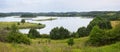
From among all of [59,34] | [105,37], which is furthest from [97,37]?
[59,34]

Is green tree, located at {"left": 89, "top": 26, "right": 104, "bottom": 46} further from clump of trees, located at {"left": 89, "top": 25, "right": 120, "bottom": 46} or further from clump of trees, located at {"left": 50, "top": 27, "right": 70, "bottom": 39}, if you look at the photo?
clump of trees, located at {"left": 50, "top": 27, "right": 70, "bottom": 39}

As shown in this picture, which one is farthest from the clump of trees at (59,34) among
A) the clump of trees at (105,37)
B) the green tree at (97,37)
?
the clump of trees at (105,37)

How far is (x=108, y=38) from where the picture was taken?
29.2 m

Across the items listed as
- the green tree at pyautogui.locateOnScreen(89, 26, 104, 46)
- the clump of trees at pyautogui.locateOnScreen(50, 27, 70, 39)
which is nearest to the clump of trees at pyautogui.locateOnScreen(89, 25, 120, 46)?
the green tree at pyautogui.locateOnScreen(89, 26, 104, 46)

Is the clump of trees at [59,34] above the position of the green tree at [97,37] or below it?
below

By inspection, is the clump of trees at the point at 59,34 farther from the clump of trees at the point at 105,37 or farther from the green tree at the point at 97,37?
the clump of trees at the point at 105,37

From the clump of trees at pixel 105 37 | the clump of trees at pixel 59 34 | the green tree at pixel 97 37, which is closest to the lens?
the clump of trees at pixel 105 37

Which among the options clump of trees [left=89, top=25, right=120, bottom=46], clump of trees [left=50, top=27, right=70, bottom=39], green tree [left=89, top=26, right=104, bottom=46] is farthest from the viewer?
clump of trees [left=50, top=27, right=70, bottom=39]

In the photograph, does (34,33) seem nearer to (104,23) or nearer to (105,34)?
(104,23)

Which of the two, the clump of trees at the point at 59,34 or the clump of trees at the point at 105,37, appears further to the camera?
the clump of trees at the point at 59,34

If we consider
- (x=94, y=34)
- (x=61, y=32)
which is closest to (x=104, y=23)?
(x=61, y=32)

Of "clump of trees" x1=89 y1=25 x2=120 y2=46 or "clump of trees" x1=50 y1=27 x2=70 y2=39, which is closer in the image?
"clump of trees" x1=89 y1=25 x2=120 y2=46

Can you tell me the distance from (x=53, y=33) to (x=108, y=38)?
3703cm

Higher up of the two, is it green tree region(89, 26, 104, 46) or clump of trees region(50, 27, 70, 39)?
green tree region(89, 26, 104, 46)
